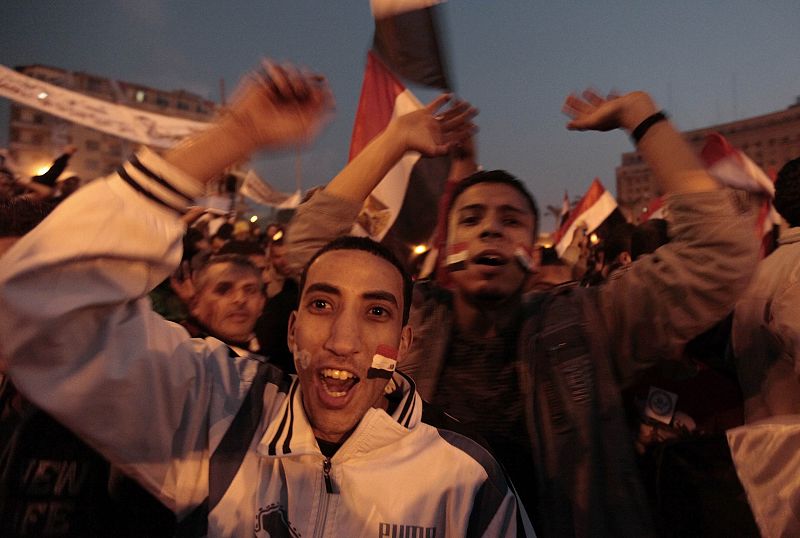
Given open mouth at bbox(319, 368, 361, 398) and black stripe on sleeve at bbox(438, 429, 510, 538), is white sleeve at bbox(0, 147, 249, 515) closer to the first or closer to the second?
open mouth at bbox(319, 368, 361, 398)

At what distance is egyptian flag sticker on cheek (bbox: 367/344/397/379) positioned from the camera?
5.88 feet

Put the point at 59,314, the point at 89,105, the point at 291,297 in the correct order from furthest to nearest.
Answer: the point at 89,105, the point at 291,297, the point at 59,314

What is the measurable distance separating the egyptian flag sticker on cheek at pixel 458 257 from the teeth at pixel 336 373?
0.83 m

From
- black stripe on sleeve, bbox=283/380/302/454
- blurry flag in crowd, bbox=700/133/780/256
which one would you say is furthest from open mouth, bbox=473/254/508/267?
blurry flag in crowd, bbox=700/133/780/256

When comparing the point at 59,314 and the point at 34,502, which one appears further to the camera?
the point at 34,502

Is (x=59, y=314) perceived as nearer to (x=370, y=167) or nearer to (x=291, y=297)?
(x=370, y=167)

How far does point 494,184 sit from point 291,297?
5.72 feet

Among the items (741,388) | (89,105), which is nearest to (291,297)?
(741,388)

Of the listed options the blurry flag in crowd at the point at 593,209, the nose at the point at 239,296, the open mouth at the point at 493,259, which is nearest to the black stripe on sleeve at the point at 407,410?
the open mouth at the point at 493,259

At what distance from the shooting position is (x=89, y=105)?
8.57 meters

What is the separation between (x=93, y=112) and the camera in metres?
8.59

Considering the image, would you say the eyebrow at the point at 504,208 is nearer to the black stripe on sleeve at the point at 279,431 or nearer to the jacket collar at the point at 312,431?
the jacket collar at the point at 312,431

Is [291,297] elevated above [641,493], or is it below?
above

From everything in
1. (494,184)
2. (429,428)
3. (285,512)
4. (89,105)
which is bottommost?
(285,512)
